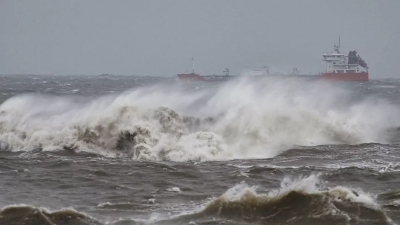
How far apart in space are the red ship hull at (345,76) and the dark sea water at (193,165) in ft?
342

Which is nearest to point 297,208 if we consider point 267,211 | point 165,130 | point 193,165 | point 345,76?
point 267,211

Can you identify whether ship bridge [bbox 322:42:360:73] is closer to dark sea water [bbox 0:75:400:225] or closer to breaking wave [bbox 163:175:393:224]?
dark sea water [bbox 0:75:400:225]

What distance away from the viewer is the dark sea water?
1182 centimetres

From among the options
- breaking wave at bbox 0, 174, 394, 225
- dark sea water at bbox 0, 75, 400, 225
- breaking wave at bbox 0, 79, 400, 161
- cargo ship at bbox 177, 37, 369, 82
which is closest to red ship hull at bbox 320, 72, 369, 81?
cargo ship at bbox 177, 37, 369, 82

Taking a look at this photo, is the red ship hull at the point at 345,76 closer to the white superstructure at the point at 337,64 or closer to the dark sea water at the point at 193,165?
the white superstructure at the point at 337,64

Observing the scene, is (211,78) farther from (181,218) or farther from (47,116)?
(181,218)

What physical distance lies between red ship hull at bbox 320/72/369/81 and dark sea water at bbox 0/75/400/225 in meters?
104

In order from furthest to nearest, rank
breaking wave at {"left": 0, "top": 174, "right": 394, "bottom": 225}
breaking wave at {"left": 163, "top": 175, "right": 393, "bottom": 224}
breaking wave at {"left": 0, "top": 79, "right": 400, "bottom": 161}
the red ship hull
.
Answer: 1. the red ship hull
2. breaking wave at {"left": 0, "top": 79, "right": 400, "bottom": 161}
3. breaking wave at {"left": 163, "top": 175, "right": 393, "bottom": 224}
4. breaking wave at {"left": 0, "top": 174, "right": 394, "bottom": 225}

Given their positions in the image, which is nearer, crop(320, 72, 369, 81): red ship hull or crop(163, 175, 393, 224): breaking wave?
crop(163, 175, 393, 224): breaking wave

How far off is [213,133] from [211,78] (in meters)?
123

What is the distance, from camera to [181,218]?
1148cm

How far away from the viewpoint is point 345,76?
136m

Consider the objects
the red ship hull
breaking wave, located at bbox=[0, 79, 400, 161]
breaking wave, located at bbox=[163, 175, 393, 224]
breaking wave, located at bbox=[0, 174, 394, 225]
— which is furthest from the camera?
the red ship hull

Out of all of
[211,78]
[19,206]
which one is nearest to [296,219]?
[19,206]
